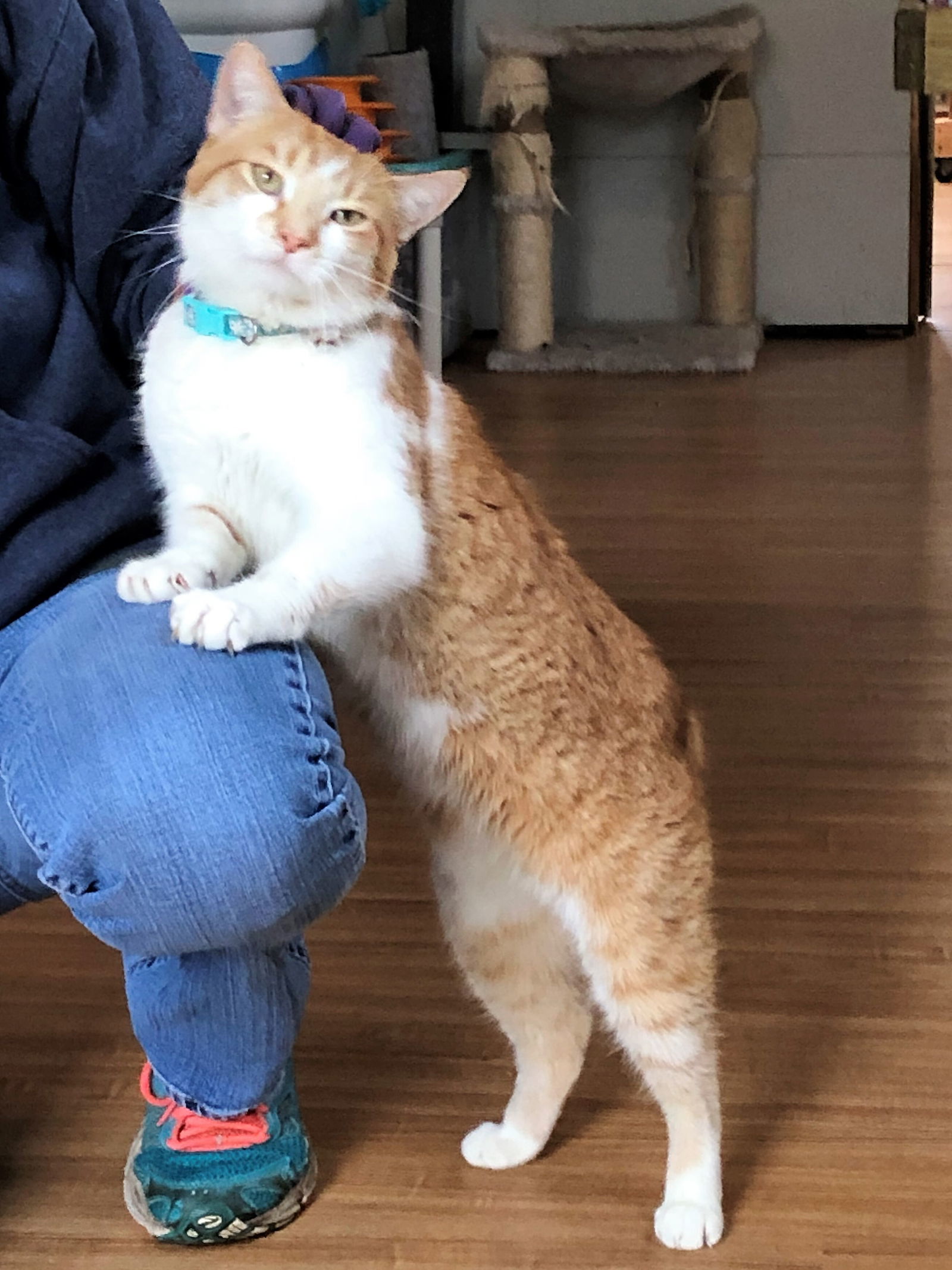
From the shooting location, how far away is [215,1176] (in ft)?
3.87

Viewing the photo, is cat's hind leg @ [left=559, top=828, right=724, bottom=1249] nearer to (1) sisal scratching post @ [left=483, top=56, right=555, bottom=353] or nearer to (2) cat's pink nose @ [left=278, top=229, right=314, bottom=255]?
(2) cat's pink nose @ [left=278, top=229, right=314, bottom=255]

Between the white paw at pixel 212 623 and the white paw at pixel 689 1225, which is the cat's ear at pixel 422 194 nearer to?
the white paw at pixel 212 623

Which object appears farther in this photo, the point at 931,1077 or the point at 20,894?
the point at 931,1077

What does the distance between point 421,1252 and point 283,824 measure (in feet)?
1.36

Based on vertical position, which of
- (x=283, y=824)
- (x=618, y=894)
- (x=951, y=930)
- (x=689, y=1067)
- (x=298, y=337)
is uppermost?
(x=298, y=337)

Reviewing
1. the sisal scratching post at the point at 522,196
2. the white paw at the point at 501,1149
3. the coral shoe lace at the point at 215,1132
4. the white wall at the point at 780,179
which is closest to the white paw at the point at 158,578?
the coral shoe lace at the point at 215,1132

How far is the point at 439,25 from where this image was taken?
4402 millimetres

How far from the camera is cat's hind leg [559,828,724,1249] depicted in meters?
1.15

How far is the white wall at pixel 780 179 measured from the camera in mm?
4410

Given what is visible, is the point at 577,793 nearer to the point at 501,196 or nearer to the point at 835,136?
the point at 501,196

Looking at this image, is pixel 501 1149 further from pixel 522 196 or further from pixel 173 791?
pixel 522 196

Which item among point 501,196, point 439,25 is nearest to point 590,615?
point 501,196

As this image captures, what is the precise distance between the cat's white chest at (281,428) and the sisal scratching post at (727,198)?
3.40 metres

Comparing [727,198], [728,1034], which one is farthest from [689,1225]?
[727,198]
